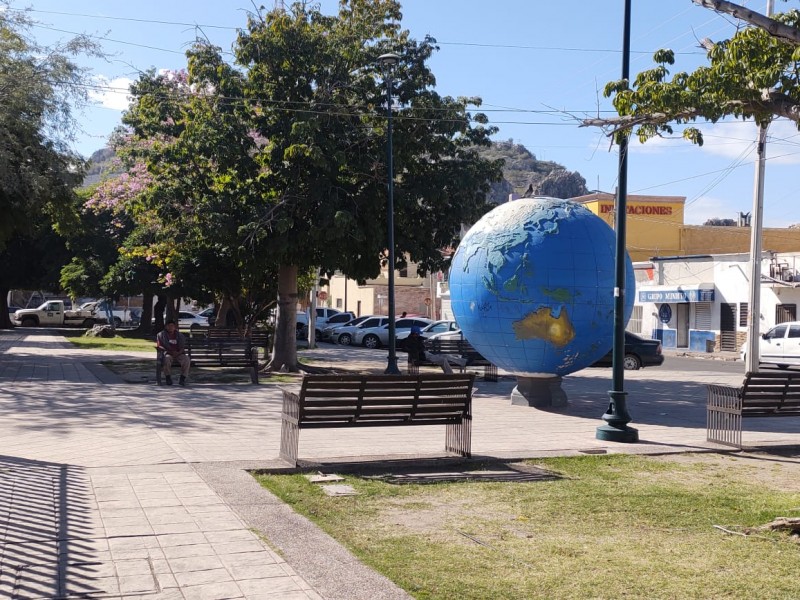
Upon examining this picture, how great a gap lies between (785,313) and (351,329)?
66.3ft

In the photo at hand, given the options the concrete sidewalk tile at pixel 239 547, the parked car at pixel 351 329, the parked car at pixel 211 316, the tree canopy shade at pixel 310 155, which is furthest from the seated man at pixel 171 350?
the parked car at pixel 351 329

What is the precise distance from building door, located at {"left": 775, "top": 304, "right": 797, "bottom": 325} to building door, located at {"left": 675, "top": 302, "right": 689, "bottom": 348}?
6.15m

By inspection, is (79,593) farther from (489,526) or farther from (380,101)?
(380,101)

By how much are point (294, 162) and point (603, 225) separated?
814 cm

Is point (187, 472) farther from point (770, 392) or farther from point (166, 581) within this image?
point (770, 392)

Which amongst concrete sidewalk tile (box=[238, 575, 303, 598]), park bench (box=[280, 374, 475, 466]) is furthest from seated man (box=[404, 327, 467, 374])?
concrete sidewalk tile (box=[238, 575, 303, 598])

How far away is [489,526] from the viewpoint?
23.6 feet

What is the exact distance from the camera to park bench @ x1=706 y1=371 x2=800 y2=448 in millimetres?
11773

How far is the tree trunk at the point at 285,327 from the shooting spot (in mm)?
23641

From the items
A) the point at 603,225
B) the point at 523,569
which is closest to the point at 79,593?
the point at 523,569

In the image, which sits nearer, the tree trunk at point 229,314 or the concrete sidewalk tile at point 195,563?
the concrete sidewalk tile at point 195,563

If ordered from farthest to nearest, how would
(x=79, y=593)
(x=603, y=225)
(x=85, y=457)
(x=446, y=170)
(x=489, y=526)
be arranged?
(x=446, y=170) < (x=603, y=225) < (x=85, y=457) < (x=489, y=526) < (x=79, y=593)

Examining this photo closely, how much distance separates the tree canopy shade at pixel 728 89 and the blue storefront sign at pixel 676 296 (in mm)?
36260

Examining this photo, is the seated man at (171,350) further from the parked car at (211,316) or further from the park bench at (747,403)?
the parked car at (211,316)
